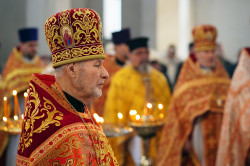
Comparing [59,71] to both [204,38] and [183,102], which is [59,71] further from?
[204,38]

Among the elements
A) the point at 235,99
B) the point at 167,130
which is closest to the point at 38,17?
the point at 167,130

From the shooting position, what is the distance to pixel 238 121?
4.54 meters

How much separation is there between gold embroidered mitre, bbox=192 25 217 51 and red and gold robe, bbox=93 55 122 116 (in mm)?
1660

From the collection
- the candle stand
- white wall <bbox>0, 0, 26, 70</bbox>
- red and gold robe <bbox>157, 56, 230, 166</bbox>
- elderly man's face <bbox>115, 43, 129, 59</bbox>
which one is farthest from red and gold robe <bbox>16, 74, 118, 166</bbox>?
white wall <bbox>0, 0, 26, 70</bbox>

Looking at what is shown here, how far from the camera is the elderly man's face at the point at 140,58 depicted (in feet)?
21.8

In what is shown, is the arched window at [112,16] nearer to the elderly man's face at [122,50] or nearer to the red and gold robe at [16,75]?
the elderly man's face at [122,50]

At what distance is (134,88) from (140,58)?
1.57ft

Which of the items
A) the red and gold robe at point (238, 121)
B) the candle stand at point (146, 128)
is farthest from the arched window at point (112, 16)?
the red and gold robe at point (238, 121)

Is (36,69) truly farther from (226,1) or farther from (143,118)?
(226,1)

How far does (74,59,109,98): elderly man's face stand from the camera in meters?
2.17

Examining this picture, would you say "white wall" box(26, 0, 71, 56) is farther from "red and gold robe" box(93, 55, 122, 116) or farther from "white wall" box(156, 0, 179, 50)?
"white wall" box(156, 0, 179, 50)

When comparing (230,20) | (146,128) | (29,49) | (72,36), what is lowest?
(146,128)

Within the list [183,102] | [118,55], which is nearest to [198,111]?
[183,102]

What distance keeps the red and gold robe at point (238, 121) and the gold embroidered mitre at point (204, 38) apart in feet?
4.01
